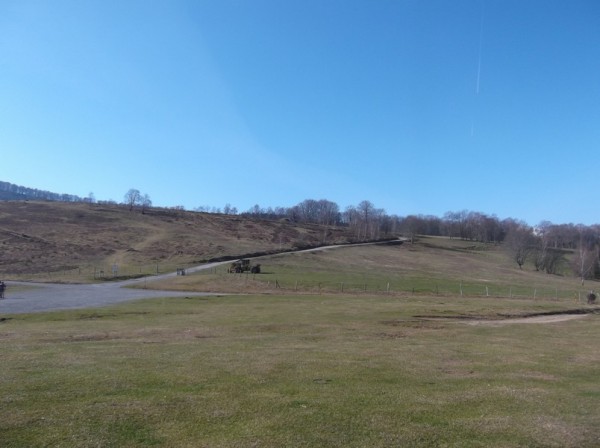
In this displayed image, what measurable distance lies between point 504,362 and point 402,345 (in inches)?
183

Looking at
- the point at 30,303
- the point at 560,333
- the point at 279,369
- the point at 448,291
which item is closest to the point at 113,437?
the point at 279,369

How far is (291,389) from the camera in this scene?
39.2ft

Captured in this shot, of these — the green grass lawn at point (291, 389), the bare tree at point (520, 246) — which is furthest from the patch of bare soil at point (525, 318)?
the bare tree at point (520, 246)

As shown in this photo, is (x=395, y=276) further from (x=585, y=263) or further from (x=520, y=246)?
(x=520, y=246)

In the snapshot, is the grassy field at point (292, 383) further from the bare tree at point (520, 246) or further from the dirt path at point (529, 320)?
the bare tree at point (520, 246)

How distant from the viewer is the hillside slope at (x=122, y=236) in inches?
3863

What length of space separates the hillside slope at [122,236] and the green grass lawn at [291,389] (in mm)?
75881

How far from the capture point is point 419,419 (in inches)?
388

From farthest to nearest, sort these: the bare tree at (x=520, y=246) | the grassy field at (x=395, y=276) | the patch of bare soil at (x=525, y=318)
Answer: the bare tree at (x=520, y=246) → the grassy field at (x=395, y=276) → the patch of bare soil at (x=525, y=318)

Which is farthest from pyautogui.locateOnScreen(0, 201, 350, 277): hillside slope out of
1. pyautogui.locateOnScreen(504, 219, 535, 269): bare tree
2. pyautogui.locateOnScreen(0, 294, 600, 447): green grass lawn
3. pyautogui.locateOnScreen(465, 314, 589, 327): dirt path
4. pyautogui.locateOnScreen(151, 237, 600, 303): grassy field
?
pyautogui.locateOnScreen(0, 294, 600, 447): green grass lawn

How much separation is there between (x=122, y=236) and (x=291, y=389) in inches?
4703

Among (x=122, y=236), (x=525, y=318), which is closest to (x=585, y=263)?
(x=525, y=318)

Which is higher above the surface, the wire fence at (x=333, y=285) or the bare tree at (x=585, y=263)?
the bare tree at (x=585, y=263)

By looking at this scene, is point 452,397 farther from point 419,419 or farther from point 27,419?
point 27,419
